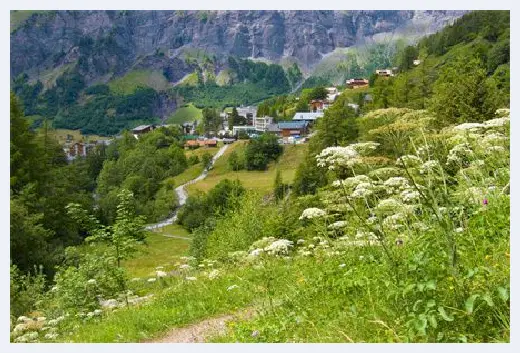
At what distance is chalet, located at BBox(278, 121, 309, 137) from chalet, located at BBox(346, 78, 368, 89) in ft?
54.9

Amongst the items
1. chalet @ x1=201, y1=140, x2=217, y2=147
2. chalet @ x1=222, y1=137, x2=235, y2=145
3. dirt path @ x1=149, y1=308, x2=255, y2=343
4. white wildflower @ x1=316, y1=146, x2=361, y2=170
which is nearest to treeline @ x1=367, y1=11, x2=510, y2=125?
white wildflower @ x1=316, y1=146, x2=361, y2=170

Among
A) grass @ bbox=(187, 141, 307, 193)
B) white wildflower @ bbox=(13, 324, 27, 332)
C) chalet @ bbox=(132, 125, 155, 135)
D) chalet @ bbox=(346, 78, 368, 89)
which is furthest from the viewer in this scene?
chalet @ bbox=(346, 78, 368, 89)

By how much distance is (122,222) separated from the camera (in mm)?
9695

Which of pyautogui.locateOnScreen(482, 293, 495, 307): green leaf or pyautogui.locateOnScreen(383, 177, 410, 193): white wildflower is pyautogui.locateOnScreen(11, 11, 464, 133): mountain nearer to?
pyautogui.locateOnScreen(383, 177, 410, 193): white wildflower

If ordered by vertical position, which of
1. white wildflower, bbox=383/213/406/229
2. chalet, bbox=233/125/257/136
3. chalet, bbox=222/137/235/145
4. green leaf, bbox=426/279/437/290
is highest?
green leaf, bbox=426/279/437/290

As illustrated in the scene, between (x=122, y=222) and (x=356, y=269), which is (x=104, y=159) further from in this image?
(x=356, y=269)

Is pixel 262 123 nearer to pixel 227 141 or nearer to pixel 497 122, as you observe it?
pixel 227 141

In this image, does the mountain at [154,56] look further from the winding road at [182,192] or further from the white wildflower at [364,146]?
the white wildflower at [364,146]

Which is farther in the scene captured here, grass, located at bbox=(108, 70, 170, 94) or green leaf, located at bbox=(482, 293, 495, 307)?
grass, located at bbox=(108, 70, 170, 94)

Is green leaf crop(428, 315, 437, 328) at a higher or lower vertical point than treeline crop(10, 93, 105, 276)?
higher

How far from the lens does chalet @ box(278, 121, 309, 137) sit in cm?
3094

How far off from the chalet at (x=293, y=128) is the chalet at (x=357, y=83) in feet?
54.9

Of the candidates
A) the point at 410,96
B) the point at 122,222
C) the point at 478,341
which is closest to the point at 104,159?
the point at 410,96

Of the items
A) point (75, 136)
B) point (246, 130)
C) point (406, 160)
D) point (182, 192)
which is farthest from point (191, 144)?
point (406, 160)
